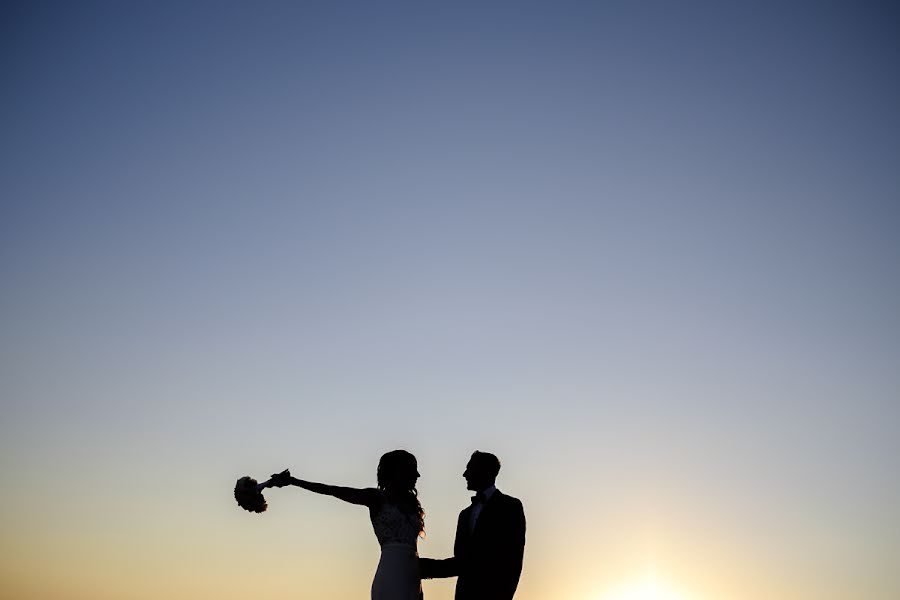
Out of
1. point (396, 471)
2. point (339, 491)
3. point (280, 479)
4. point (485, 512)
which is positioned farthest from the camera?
point (485, 512)

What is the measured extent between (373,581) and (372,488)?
114 cm

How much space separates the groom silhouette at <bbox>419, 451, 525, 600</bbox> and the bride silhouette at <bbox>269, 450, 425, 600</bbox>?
0.38 m

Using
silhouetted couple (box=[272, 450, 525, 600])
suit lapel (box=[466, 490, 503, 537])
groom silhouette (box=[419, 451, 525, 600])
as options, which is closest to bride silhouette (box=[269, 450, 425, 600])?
silhouetted couple (box=[272, 450, 525, 600])

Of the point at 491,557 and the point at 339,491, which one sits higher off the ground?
the point at 339,491

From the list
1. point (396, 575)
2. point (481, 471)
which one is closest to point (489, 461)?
point (481, 471)

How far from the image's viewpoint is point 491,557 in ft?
38.6

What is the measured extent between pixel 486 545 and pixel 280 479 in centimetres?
267

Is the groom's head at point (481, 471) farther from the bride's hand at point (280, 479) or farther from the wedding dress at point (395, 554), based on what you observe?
the bride's hand at point (280, 479)

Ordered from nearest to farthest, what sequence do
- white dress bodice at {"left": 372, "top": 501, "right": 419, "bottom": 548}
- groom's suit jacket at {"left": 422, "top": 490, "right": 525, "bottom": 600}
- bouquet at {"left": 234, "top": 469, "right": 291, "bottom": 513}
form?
bouquet at {"left": 234, "top": 469, "right": 291, "bottom": 513} → white dress bodice at {"left": 372, "top": 501, "right": 419, "bottom": 548} → groom's suit jacket at {"left": 422, "top": 490, "right": 525, "bottom": 600}

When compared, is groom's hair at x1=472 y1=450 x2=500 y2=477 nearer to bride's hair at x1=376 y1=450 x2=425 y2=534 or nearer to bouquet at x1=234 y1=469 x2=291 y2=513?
bride's hair at x1=376 y1=450 x2=425 y2=534

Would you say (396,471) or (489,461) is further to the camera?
(489,461)

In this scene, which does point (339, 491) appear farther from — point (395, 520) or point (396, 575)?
point (396, 575)

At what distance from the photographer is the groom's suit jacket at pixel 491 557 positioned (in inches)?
462

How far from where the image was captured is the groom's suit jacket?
11.7 metres
